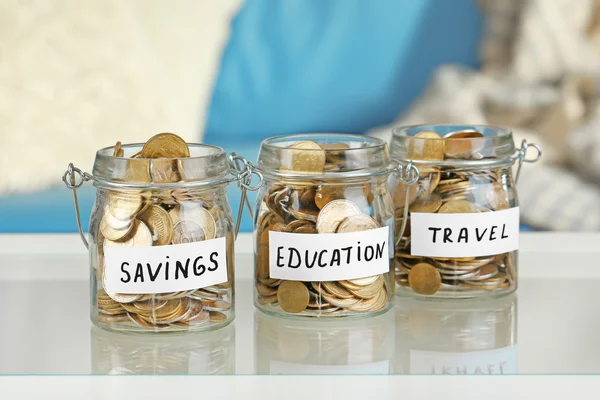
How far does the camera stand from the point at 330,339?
0.65 meters

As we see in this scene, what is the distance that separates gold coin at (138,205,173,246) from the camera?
2.07ft

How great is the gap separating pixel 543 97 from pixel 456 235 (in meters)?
1.91

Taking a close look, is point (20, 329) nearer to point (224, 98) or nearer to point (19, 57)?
point (19, 57)

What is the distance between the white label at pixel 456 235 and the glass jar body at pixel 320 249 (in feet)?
0.12

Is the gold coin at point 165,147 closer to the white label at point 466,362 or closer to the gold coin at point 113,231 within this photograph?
the gold coin at point 113,231

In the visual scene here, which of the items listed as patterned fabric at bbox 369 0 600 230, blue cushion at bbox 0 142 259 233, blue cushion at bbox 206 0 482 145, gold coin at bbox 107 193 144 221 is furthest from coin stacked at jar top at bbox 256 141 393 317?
blue cushion at bbox 206 0 482 145

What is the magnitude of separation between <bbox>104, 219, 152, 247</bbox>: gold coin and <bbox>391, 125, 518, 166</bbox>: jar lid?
0.25 m

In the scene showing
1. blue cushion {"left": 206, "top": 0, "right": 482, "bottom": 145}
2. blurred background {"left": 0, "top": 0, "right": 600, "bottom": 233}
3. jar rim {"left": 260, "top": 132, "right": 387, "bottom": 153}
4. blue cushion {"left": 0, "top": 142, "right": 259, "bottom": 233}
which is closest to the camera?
jar rim {"left": 260, "top": 132, "right": 387, "bottom": 153}

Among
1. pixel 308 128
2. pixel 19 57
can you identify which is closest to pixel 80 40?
pixel 19 57

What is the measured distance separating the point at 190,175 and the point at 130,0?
2.21 m

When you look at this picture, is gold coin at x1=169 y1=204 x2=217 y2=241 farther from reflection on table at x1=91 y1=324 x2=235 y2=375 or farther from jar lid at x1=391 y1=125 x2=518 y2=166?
jar lid at x1=391 y1=125 x2=518 y2=166

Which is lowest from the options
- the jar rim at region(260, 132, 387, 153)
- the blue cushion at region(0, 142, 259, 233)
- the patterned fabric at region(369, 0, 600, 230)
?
the blue cushion at region(0, 142, 259, 233)

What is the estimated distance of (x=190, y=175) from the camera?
0.64m

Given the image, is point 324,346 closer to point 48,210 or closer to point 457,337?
point 457,337
